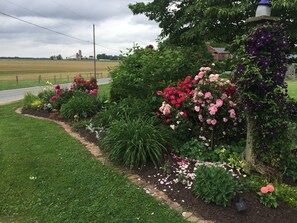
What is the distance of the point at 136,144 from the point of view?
13.3 feet

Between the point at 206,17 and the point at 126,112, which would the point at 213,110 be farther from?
the point at 206,17

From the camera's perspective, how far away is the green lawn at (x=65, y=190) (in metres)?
3.00

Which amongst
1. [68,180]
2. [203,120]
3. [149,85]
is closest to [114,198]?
[68,180]

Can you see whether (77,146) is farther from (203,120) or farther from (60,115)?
(60,115)

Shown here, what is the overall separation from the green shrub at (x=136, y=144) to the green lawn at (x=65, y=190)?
29cm

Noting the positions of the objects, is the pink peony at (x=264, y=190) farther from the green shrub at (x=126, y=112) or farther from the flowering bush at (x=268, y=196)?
the green shrub at (x=126, y=112)

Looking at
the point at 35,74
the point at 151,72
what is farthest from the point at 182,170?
the point at 35,74

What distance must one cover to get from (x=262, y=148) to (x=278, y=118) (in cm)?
42

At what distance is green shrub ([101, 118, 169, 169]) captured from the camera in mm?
4035

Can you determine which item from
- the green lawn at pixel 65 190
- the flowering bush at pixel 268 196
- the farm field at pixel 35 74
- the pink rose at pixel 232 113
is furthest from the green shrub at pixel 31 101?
the flowering bush at pixel 268 196

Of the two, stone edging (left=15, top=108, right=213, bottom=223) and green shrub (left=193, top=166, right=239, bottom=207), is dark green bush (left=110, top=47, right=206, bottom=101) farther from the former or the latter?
green shrub (left=193, top=166, right=239, bottom=207)

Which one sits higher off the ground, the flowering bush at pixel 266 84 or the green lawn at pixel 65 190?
the flowering bush at pixel 266 84

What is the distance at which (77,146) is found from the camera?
5.14 m

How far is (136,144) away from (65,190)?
113 cm
